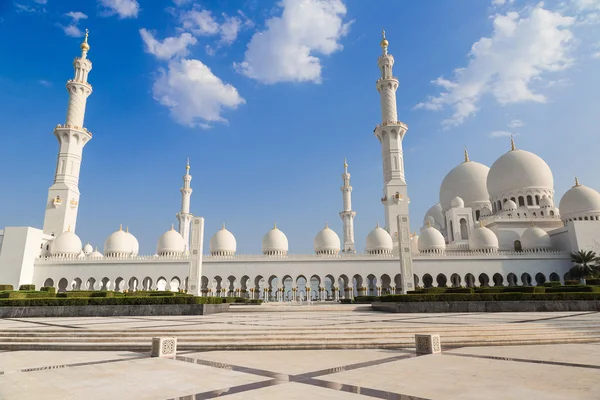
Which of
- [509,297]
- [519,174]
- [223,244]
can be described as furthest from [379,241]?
[509,297]

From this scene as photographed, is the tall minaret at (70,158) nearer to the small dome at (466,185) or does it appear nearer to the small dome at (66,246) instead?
the small dome at (66,246)

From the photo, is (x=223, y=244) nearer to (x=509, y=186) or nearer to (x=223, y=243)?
(x=223, y=243)

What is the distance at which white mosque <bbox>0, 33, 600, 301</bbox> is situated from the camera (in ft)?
115

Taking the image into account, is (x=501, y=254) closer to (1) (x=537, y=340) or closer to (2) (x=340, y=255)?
(2) (x=340, y=255)

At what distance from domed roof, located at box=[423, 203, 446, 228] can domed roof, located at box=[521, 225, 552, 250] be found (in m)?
11.2

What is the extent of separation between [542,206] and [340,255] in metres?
22.6

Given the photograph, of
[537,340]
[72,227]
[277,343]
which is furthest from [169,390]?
[72,227]

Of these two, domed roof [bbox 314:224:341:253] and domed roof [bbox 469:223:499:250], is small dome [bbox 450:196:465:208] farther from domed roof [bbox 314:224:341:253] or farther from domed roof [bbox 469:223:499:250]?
domed roof [bbox 314:224:341:253]

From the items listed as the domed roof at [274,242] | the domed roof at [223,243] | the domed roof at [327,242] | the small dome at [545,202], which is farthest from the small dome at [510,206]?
the domed roof at [223,243]

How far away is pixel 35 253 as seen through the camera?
35969 millimetres

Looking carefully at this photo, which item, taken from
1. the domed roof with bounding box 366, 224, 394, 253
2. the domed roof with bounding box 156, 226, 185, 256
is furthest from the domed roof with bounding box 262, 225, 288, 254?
the domed roof with bounding box 156, 226, 185, 256

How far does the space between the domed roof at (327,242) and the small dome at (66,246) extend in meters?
22.7

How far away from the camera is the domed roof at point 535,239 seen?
3728 centimetres

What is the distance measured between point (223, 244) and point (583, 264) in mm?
31598
